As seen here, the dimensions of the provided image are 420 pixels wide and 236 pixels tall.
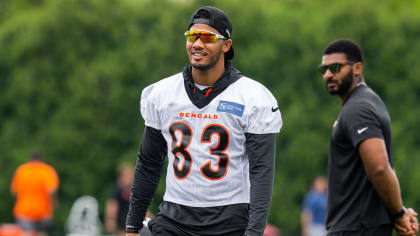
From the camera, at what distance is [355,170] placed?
5645 millimetres

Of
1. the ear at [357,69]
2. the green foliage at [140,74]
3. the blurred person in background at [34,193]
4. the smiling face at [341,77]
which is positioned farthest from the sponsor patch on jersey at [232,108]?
the green foliage at [140,74]

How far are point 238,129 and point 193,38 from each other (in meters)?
0.68

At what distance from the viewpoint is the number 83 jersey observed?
5.33 metres

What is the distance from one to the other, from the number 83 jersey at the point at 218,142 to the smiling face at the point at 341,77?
2.31ft

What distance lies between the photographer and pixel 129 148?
68.2 feet

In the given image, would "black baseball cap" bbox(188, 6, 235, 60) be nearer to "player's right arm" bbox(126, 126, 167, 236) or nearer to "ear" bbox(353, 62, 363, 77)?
"player's right arm" bbox(126, 126, 167, 236)

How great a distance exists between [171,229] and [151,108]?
A: 2.65 feet

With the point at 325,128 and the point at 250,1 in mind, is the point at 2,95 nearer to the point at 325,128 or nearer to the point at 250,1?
the point at 250,1

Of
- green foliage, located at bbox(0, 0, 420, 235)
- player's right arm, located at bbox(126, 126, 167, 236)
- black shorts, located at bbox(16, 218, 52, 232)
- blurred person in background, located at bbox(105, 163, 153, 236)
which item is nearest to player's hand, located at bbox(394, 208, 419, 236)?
player's right arm, located at bbox(126, 126, 167, 236)

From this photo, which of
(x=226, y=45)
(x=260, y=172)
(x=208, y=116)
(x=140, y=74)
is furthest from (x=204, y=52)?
(x=140, y=74)

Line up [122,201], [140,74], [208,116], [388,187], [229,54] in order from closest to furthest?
[208,116] < [388,187] < [229,54] < [122,201] < [140,74]

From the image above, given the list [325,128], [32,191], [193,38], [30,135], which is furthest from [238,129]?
[30,135]

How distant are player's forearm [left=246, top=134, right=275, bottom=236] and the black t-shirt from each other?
0.58 m

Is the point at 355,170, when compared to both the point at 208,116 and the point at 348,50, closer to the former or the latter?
the point at 348,50
